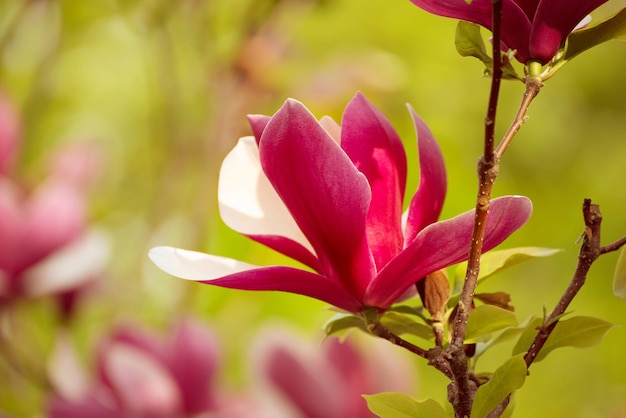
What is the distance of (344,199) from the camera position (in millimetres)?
284

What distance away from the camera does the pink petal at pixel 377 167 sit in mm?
306

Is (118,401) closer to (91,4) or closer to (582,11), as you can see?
(582,11)

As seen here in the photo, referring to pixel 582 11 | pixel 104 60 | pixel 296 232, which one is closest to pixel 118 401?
pixel 296 232

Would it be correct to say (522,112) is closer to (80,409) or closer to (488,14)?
(488,14)

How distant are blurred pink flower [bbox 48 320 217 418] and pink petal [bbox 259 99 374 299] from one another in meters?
0.34

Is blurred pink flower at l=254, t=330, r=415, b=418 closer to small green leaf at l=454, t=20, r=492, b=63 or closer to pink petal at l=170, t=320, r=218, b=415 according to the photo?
pink petal at l=170, t=320, r=218, b=415

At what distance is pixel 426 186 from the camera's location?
1.00 ft

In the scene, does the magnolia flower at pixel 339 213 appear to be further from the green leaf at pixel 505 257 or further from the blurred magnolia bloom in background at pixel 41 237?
the blurred magnolia bloom in background at pixel 41 237

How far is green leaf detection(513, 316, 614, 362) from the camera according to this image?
298 millimetres

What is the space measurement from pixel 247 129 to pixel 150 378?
41 centimetres

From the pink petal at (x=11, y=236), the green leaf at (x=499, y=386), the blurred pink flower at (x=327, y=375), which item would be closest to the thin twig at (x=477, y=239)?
the green leaf at (x=499, y=386)

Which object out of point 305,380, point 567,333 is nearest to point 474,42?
point 567,333

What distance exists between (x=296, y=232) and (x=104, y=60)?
140 centimetres

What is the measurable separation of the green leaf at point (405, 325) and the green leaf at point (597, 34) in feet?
0.34
